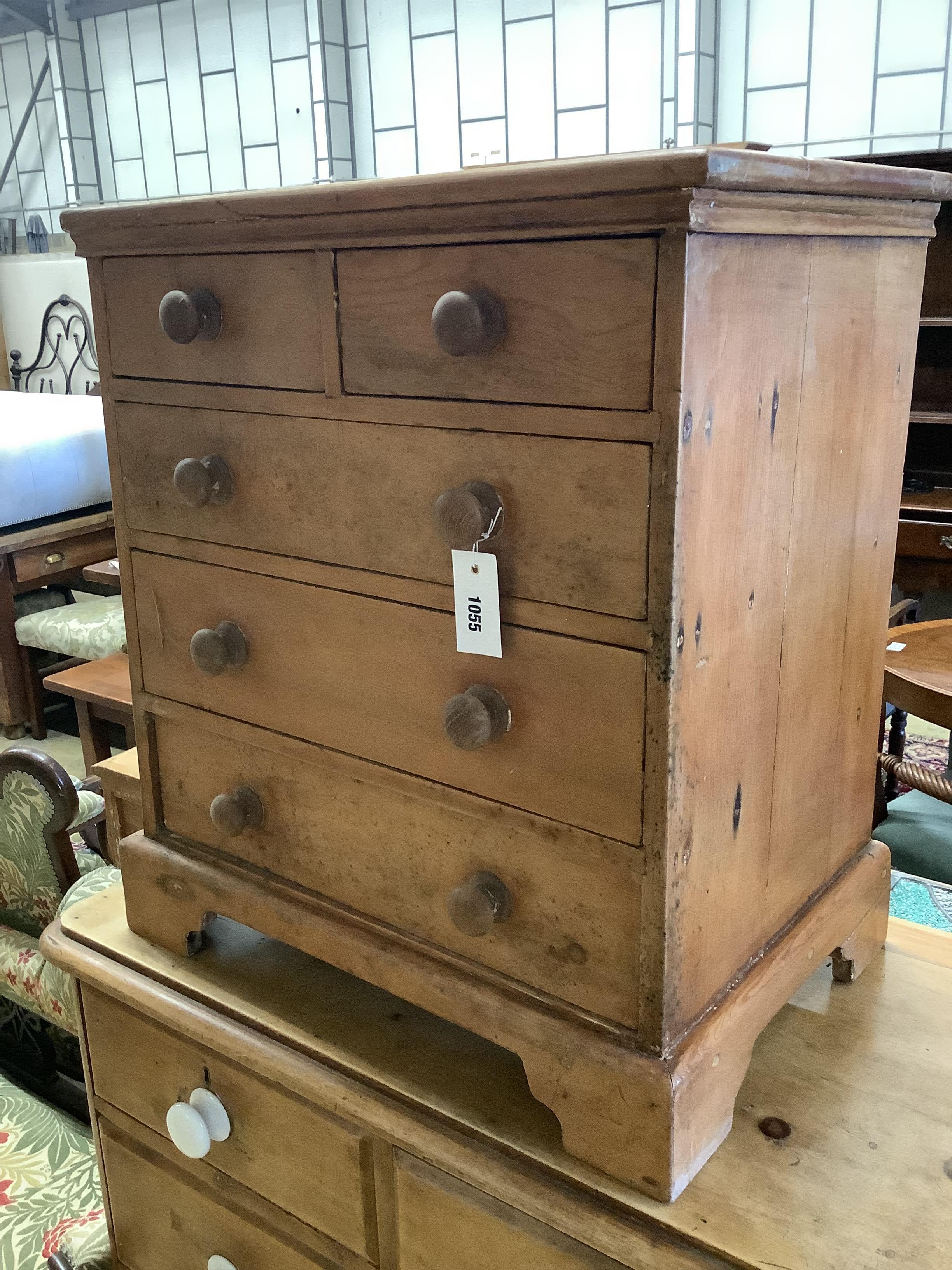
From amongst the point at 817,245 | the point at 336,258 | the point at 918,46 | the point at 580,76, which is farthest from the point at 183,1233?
the point at 580,76

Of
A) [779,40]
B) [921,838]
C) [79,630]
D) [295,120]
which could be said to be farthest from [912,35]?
[79,630]

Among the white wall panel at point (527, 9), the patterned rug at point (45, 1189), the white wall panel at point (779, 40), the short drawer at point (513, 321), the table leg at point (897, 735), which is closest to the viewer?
the short drawer at point (513, 321)

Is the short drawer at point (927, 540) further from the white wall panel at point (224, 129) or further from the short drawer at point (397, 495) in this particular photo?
the white wall panel at point (224, 129)

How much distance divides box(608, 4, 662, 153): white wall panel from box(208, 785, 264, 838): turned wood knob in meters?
3.53

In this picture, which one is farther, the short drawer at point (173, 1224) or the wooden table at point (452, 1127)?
the short drawer at point (173, 1224)

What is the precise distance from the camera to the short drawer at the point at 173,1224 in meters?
0.94

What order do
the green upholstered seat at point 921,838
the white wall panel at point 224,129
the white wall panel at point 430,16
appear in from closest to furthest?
the green upholstered seat at point 921,838
the white wall panel at point 430,16
the white wall panel at point 224,129

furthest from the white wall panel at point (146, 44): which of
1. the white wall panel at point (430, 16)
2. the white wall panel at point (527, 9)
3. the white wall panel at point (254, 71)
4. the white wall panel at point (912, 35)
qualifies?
the white wall panel at point (912, 35)

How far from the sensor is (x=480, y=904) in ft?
2.36

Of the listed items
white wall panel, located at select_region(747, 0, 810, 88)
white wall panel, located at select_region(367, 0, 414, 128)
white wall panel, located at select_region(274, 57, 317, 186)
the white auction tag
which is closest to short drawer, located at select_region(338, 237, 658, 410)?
the white auction tag

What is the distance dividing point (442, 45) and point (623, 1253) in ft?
15.4

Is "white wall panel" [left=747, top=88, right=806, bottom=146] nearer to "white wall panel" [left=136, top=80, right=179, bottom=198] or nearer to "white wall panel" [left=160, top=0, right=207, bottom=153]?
"white wall panel" [left=160, top=0, right=207, bottom=153]

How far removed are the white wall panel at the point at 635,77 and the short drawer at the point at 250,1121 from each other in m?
3.62

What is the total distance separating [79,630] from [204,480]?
287 centimetres
